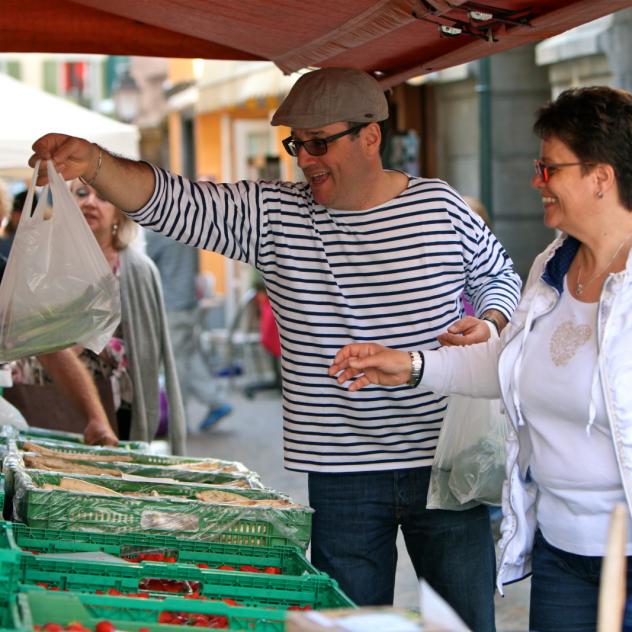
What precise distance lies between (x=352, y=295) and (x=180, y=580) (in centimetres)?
94

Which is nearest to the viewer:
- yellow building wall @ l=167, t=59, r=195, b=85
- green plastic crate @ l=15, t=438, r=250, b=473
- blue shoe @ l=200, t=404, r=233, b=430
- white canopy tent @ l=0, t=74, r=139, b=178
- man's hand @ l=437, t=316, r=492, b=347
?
man's hand @ l=437, t=316, r=492, b=347

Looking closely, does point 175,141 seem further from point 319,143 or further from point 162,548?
point 162,548

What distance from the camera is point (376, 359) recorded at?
9.83 feet

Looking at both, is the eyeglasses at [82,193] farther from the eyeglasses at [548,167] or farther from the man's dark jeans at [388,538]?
the eyeglasses at [548,167]

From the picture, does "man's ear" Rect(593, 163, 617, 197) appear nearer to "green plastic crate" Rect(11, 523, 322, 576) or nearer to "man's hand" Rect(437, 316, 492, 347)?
"man's hand" Rect(437, 316, 492, 347)

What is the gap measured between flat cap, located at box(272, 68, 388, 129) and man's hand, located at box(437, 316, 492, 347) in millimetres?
618

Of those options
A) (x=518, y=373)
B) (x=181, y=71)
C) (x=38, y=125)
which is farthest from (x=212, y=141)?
(x=518, y=373)

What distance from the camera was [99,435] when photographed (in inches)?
185

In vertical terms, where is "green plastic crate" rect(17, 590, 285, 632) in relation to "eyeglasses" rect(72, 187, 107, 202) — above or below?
below

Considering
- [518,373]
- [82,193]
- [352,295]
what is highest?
[82,193]

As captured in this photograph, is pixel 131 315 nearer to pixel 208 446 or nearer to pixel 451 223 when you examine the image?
pixel 451 223

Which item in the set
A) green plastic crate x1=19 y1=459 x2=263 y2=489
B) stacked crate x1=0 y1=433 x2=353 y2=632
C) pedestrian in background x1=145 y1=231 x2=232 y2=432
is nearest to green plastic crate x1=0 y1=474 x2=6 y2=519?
stacked crate x1=0 y1=433 x2=353 y2=632

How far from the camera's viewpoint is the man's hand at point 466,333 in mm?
3201

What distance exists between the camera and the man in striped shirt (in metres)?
3.36
